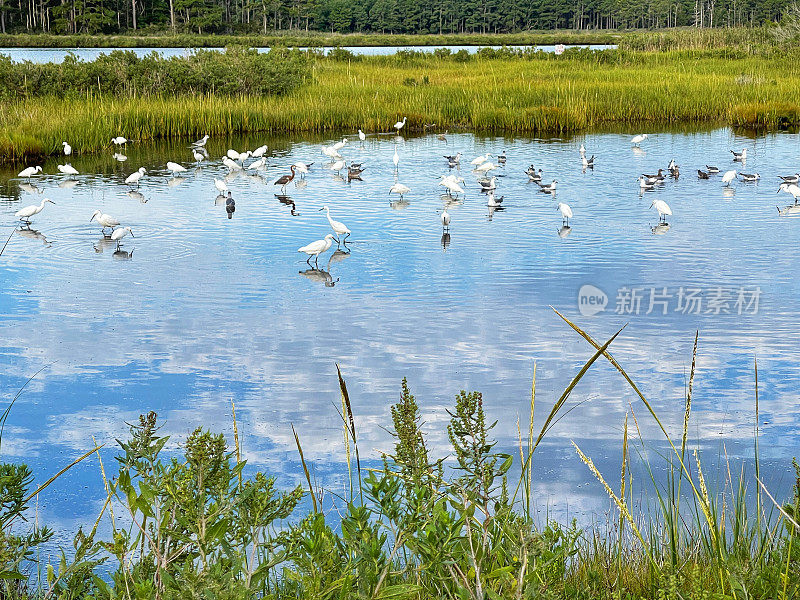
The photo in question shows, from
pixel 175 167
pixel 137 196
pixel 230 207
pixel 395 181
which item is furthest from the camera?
pixel 175 167

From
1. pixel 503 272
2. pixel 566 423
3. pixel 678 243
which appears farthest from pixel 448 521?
pixel 678 243

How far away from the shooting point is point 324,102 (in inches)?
733

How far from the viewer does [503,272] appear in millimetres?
7098

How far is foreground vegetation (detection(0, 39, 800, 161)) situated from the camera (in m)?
15.7

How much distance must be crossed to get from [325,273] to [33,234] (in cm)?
333

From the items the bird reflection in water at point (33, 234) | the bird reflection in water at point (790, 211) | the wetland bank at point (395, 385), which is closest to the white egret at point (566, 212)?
the wetland bank at point (395, 385)

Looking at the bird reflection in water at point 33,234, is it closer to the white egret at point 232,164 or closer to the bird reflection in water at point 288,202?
the bird reflection in water at point 288,202

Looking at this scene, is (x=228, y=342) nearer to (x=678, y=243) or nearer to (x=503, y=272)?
(x=503, y=272)

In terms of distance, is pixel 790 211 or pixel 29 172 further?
pixel 29 172

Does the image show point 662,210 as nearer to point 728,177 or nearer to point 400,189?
point 728,177

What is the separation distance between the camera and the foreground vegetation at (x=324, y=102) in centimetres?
1572

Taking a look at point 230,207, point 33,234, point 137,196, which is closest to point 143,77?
point 137,196

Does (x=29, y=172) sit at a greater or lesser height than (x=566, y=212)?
greater

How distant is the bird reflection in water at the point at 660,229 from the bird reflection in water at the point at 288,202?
3624 mm
